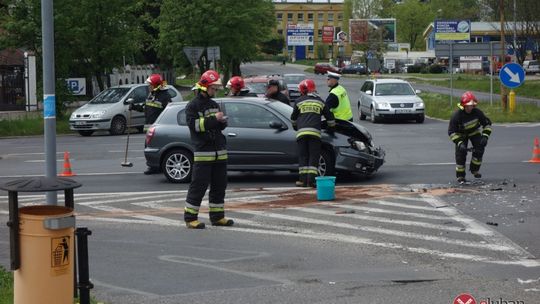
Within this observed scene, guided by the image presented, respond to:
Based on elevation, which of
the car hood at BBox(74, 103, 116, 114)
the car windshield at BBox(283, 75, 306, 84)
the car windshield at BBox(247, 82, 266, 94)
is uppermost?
the car windshield at BBox(283, 75, 306, 84)

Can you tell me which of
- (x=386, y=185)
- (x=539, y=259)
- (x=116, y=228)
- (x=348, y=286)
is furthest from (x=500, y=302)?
(x=386, y=185)

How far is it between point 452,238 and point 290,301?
127 inches

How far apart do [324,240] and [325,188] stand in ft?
9.46

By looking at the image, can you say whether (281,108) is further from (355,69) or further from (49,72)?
(355,69)

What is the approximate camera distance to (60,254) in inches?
225

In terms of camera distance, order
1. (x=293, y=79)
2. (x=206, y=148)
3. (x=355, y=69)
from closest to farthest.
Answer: (x=206, y=148) → (x=293, y=79) → (x=355, y=69)

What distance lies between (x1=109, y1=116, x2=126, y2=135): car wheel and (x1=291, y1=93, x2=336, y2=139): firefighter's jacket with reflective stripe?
51.7ft

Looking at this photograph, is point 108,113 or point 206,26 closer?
point 108,113

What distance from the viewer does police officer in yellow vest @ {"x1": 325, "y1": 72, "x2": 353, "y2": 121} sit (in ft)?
49.0

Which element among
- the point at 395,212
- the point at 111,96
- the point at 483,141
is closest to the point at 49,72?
the point at 395,212

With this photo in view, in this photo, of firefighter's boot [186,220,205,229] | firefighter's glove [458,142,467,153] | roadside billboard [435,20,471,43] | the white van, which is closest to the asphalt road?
firefighter's boot [186,220,205,229]

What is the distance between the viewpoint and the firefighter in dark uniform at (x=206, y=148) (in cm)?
1009

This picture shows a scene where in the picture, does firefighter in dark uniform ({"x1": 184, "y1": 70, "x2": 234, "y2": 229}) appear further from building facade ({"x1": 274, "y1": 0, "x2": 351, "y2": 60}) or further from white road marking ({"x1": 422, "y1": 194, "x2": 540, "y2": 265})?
building facade ({"x1": 274, "y1": 0, "x2": 351, "y2": 60})

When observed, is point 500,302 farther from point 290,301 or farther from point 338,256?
point 338,256
